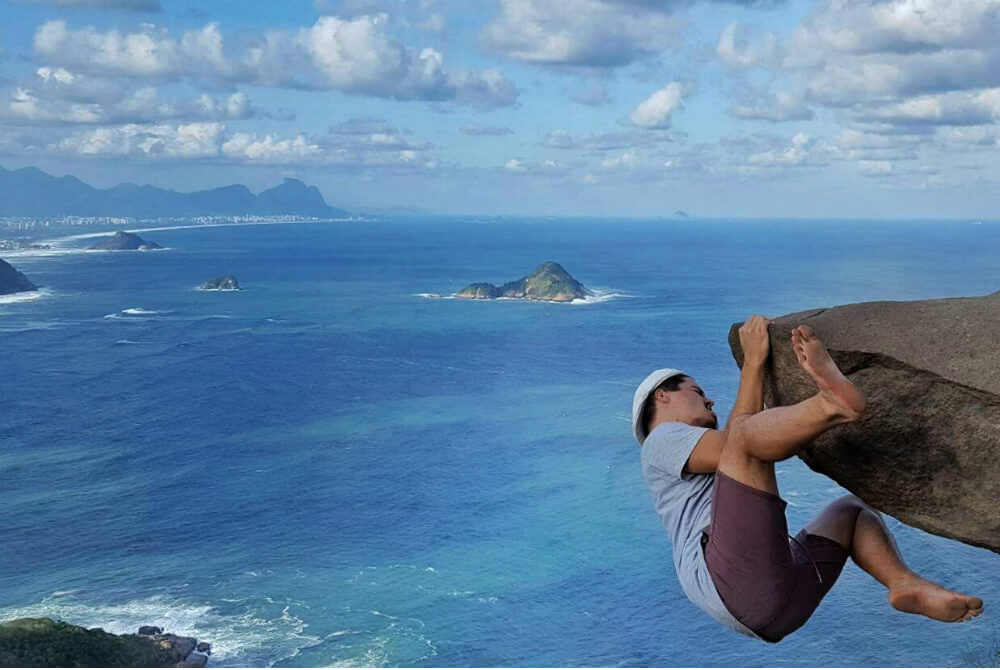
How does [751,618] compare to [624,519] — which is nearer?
[751,618]

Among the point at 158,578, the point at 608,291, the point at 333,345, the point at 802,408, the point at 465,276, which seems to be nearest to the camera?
the point at 802,408

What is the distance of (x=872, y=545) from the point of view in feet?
8.45

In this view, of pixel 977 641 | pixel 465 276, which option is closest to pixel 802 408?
pixel 977 641

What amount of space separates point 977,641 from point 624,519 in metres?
9.39

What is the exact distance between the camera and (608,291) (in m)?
64.8

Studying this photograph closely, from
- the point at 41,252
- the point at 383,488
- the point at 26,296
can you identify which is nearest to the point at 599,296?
the point at 383,488

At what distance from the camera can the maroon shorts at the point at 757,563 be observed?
87.2 inches

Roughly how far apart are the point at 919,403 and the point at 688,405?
31.1 inches

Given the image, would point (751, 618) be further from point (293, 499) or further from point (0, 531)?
point (0, 531)

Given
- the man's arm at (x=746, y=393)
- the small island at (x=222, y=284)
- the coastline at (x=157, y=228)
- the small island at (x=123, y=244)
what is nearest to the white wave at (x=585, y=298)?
the small island at (x=222, y=284)

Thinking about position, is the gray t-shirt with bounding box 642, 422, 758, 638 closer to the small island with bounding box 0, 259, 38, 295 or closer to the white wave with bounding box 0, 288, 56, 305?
the white wave with bounding box 0, 288, 56, 305

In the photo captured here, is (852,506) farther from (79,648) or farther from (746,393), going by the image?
(79,648)

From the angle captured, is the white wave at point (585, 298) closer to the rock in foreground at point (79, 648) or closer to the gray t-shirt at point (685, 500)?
the rock in foreground at point (79, 648)

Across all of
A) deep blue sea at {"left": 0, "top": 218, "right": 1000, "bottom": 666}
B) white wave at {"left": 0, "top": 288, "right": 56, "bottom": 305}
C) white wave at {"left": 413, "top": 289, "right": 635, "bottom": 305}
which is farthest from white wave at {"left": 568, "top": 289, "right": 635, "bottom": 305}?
white wave at {"left": 0, "top": 288, "right": 56, "bottom": 305}
